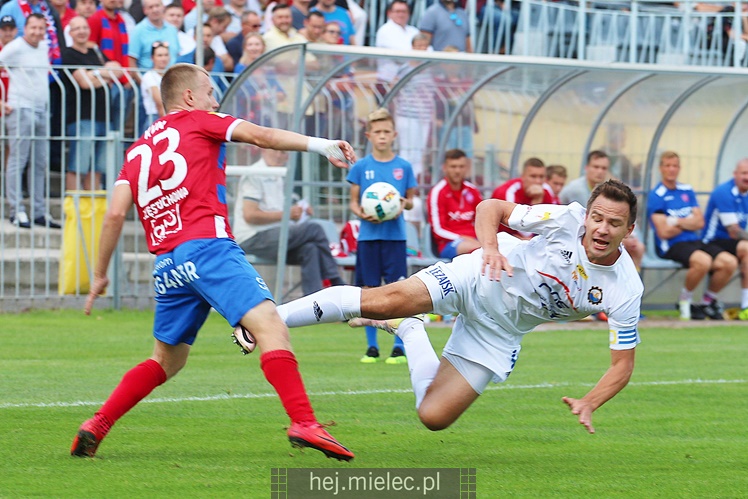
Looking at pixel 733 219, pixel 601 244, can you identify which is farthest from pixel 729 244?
pixel 601 244

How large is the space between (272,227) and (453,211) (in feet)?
6.90

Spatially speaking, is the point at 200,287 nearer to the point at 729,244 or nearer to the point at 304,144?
the point at 304,144

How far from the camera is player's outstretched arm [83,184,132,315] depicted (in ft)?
20.4

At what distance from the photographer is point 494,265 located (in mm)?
6062

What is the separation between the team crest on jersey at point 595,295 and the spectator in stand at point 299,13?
40.5 feet

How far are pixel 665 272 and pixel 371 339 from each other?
662 centimetres

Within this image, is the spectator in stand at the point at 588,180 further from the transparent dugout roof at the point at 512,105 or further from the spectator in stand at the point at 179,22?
the spectator in stand at the point at 179,22

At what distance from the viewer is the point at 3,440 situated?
659 centimetres

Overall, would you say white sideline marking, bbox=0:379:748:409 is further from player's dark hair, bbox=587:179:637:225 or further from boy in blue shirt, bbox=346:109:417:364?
player's dark hair, bbox=587:179:637:225

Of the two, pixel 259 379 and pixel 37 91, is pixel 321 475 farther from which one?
pixel 37 91

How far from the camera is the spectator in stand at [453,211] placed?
47.0 ft

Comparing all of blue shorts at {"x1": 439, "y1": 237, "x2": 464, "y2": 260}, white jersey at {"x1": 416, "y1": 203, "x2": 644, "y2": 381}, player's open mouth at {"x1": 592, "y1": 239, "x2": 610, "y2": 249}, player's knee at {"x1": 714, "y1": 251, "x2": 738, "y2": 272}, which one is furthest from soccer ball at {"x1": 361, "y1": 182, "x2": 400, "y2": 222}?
player's knee at {"x1": 714, "y1": 251, "x2": 738, "y2": 272}

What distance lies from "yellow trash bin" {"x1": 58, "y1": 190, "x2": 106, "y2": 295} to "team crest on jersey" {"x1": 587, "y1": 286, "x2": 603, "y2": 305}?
909 cm

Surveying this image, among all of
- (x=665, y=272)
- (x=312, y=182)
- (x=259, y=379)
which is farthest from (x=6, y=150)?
(x=665, y=272)
